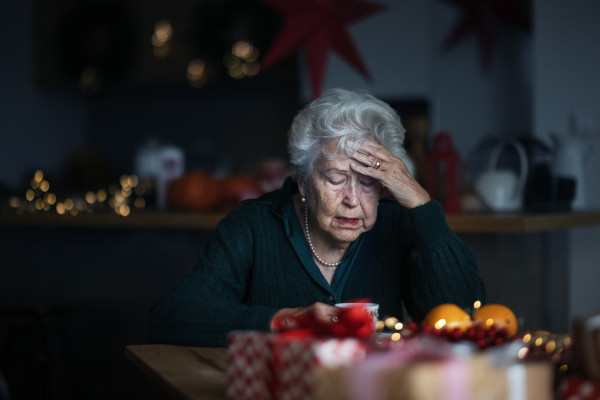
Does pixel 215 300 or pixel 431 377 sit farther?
pixel 215 300

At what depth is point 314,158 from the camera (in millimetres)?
1411

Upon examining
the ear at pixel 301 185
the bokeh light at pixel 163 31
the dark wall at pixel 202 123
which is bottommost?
the ear at pixel 301 185

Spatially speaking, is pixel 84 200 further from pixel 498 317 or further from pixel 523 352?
pixel 523 352

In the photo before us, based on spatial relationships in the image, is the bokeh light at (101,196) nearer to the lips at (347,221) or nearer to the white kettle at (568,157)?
the lips at (347,221)

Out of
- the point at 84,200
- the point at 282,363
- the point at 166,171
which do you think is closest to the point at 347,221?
Answer: the point at 282,363

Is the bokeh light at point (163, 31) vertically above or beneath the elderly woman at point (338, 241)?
above

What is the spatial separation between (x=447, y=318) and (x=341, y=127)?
1.74 feet

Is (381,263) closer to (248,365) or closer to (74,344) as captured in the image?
(248,365)

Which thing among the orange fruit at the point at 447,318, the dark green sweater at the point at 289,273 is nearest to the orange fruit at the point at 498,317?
the orange fruit at the point at 447,318

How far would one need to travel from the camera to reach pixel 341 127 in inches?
53.7

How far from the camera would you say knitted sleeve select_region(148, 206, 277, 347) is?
3.81ft

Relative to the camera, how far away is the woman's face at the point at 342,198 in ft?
4.47

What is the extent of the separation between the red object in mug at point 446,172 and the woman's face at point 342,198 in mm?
872

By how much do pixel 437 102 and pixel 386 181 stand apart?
173cm
